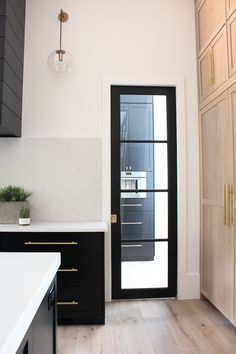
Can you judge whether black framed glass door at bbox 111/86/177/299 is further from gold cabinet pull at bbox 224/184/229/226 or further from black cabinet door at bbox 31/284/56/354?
black cabinet door at bbox 31/284/56/354

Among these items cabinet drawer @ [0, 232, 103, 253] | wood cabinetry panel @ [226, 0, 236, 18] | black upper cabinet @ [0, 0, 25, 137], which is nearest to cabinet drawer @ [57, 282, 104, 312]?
cabinet drawer @ [0, 232, 103, 253]

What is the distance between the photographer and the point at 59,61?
9.68 ft

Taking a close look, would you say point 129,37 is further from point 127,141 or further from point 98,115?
point 127,141

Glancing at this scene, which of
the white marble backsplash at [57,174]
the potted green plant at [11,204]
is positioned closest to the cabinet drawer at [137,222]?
the white marble backsplash at [57,174]

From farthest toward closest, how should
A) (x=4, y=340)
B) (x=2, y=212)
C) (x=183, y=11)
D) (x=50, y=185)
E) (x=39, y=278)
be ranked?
(x=183, y=11) → (x=50, y=185) → (x=2, y=212) → (x=39, y=278) → (x=4, y=340)

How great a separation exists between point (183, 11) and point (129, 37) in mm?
655

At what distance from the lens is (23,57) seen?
300 cm

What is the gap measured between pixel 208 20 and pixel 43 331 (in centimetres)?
289

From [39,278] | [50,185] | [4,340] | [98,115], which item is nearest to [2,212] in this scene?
[50,185]

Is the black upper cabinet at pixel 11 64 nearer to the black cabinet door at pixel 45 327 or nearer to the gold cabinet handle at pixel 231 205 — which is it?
the black cabinet door at pixel 45 327

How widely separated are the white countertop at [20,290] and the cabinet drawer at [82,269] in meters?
1.13

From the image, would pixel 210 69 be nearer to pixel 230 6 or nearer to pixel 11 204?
pixel 230 6

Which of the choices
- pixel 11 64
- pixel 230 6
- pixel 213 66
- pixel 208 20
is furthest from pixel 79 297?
pixel 208 20

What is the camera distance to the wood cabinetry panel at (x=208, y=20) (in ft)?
8.22
